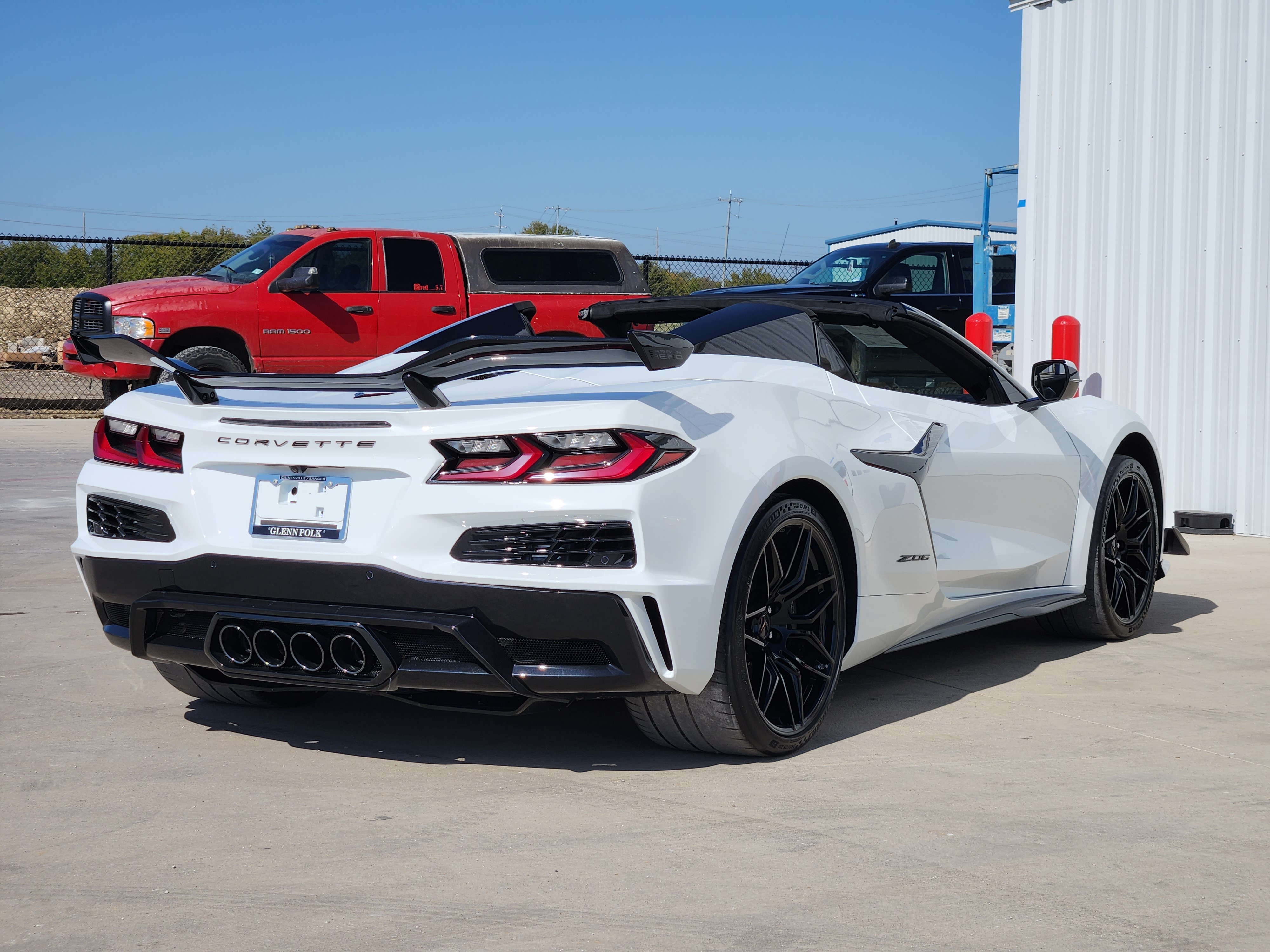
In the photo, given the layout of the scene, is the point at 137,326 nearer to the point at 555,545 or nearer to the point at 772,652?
the point at 772,652

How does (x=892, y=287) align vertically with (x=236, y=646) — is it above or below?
above

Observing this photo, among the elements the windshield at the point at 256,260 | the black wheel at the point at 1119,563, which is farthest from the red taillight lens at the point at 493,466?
the windshield at the point at 256,260

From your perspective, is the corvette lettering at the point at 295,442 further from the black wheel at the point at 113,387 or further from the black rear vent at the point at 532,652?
the black wheel at the point at 113,387

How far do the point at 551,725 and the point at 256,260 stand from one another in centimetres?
1055

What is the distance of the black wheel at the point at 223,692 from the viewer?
446 centimetres

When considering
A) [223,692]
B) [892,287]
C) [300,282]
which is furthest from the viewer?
[300,282]

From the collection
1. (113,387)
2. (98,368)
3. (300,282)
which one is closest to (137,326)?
(98,368)

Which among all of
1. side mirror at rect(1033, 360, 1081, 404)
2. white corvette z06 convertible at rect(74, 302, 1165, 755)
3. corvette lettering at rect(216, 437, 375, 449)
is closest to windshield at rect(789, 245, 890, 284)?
side mirror at rect(1033, 360, 1081, 404)

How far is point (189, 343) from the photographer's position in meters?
13.5

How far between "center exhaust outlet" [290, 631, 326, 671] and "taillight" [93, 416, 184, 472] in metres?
0.61

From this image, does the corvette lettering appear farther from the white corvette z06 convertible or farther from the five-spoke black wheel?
the five-spoke black wheel

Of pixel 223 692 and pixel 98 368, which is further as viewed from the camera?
pixel 98 368

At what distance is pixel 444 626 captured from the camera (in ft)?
11.3

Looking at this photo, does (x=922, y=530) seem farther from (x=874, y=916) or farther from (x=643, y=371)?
(x=874, y=916)
